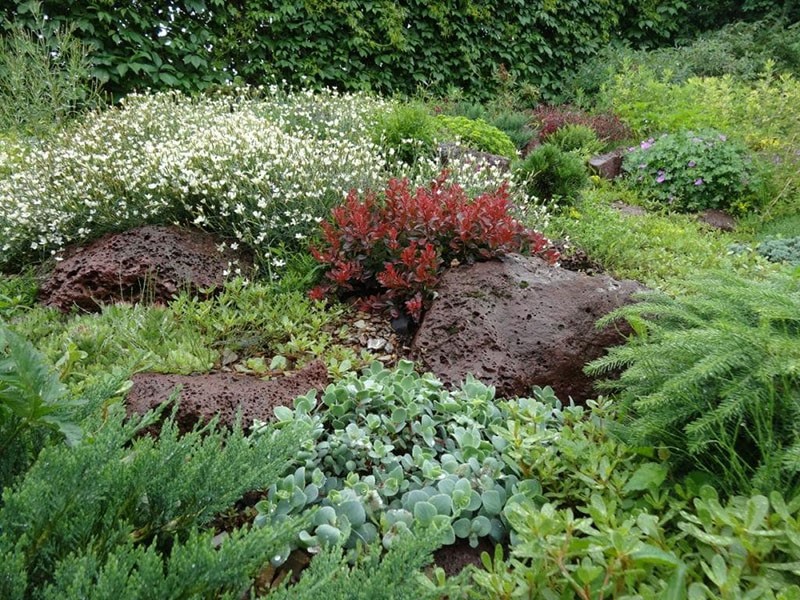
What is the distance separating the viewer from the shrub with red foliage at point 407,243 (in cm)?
348

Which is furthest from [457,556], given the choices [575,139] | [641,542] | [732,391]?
[575,139]

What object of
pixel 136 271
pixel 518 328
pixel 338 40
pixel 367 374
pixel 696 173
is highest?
pixel 338 40

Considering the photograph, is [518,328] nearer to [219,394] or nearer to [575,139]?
[219,394]

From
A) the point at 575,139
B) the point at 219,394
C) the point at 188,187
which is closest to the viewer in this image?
the point at 219,394

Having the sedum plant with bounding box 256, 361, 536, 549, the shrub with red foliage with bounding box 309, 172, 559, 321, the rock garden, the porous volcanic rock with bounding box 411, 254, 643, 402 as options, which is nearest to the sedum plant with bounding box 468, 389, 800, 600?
the rock garden

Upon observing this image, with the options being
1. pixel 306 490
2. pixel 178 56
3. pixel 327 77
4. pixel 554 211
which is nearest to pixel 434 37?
pixel 327 77

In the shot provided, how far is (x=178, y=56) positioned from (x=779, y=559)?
29.0 feet

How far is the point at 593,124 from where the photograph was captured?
8938 mm

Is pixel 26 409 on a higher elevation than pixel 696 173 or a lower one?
higher

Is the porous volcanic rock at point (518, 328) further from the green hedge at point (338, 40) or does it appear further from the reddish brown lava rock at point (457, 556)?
the green hedge at point (338, 40)

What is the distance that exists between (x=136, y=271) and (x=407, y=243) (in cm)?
178

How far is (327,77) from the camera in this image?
30.8 feet

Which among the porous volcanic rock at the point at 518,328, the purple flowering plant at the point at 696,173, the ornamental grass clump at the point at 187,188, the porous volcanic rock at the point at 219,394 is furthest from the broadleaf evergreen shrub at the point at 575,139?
the porous volcanic rock at the point at 219,394

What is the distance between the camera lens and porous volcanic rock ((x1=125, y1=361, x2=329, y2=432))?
93.7 inches
